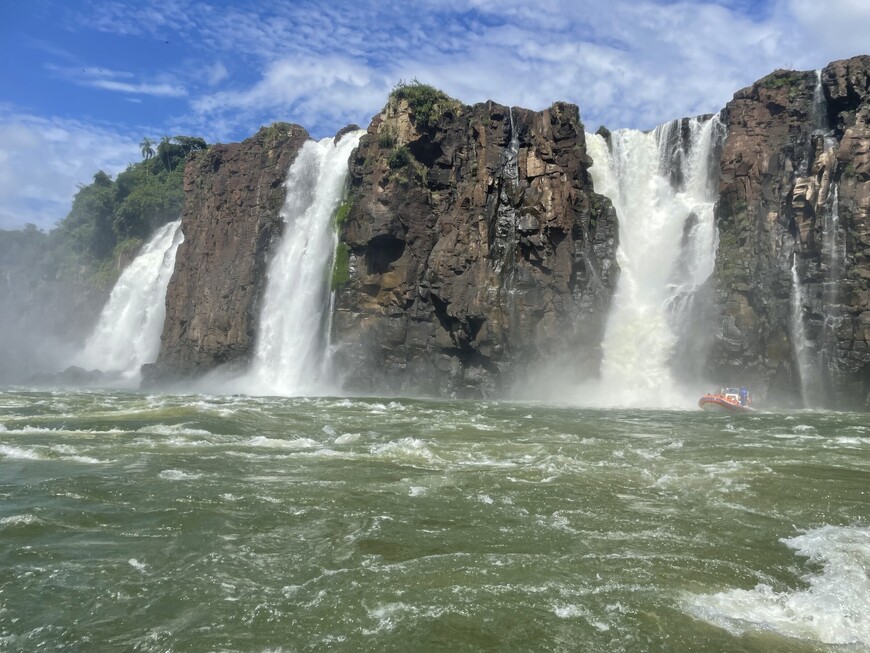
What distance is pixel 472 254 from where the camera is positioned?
3519 centimetres

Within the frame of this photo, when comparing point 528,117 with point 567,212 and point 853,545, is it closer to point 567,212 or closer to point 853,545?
point 567,212

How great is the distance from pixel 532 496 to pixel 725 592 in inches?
162

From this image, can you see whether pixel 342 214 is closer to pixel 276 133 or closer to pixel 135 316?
pixel 276 133

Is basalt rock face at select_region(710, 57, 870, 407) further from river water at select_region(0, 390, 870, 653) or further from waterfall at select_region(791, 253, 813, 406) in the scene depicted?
river water at select_region(0, 390, 870, 653)

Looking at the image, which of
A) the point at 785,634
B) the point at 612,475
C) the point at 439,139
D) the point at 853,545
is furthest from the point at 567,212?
the point at 785,634

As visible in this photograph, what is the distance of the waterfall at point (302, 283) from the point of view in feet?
Answer: 125

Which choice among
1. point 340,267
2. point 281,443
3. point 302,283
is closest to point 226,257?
point 302,283

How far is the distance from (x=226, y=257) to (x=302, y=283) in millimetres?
8679

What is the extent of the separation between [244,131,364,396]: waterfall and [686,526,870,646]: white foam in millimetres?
30478

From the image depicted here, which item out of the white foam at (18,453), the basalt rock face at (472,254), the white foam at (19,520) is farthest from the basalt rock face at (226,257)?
the white foam at (19,520)

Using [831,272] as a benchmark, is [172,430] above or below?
below

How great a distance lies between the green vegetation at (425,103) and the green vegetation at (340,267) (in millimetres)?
8042

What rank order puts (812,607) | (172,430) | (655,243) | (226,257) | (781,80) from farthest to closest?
(226,257)
(655,243)
(781,80)
(172,430)
(812,607)

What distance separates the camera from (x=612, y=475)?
1263cm
